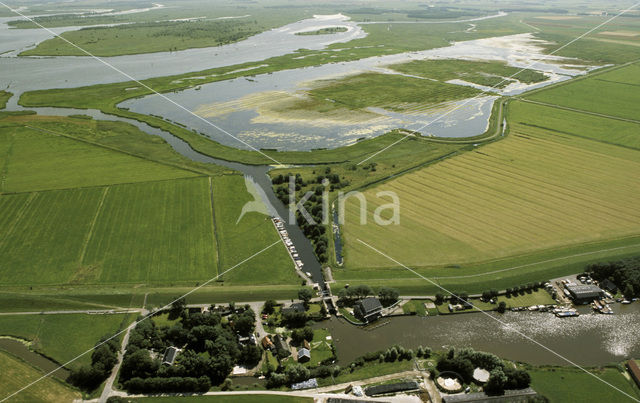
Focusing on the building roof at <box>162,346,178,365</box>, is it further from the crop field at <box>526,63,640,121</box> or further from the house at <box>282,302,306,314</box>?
the crop field at <box>526,63,640,121</box>

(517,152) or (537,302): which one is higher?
(517,152)

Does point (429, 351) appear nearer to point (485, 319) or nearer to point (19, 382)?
point (485, 319)

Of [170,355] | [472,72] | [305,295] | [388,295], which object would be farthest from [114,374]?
[472,72]

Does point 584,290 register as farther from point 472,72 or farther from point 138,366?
point 472,72

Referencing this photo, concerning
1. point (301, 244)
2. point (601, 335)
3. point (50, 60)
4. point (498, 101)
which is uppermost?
point (50, 60)

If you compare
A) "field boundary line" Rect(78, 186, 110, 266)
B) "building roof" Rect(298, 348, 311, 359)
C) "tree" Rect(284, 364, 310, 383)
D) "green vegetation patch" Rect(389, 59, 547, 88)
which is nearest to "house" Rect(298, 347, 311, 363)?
"building roof" Rect(298, 348, 311, 359)

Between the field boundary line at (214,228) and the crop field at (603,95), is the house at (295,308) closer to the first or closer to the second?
the field boundary line at (214,228)

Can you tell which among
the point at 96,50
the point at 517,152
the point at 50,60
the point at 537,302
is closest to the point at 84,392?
the point at 537,302
